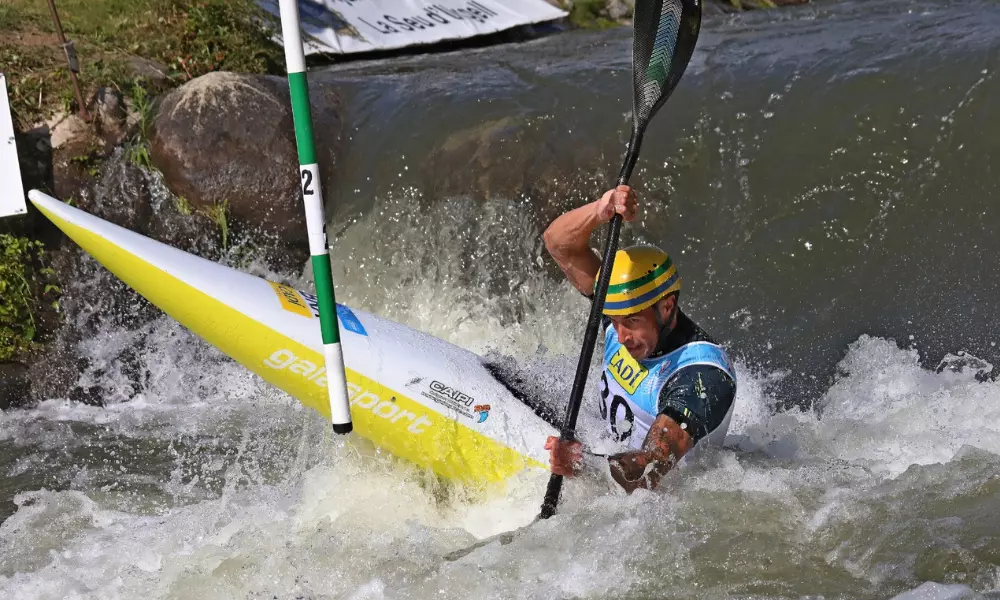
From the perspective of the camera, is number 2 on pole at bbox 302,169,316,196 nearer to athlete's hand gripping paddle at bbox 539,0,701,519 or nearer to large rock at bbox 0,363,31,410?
athlete's hand gripping paddle at bbox 539,0,701,519

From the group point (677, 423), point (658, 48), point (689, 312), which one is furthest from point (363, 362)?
point (689, 312)

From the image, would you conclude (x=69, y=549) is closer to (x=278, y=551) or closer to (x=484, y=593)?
(x=278, y=551)

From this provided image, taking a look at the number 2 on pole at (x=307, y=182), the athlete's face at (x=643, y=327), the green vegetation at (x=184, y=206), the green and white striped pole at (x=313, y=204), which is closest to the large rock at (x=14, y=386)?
the green vegetation at (x=184, y=206)

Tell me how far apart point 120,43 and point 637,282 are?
483cm

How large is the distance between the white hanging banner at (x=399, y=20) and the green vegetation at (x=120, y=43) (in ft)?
2.37

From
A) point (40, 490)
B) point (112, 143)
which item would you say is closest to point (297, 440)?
point (40, 490)

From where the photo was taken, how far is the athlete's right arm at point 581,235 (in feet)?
9.73

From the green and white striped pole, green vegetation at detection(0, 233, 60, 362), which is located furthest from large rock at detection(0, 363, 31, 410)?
the green and white striped pole

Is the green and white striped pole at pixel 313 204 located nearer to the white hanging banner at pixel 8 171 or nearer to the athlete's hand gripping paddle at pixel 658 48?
the athlete's hand gripping paddle at pixel 658 48

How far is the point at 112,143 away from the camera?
18.9 feet

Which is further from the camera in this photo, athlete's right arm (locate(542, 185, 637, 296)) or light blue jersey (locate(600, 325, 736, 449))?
light blue jersey (locate(600, 325, 736, 449))

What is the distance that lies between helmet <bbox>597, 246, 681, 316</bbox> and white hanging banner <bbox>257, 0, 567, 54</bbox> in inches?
203

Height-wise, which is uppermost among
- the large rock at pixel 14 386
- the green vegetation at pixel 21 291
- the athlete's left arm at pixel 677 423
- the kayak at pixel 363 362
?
the athlete's left arm at pixel 677 423

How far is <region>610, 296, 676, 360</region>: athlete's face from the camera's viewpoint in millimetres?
3137
